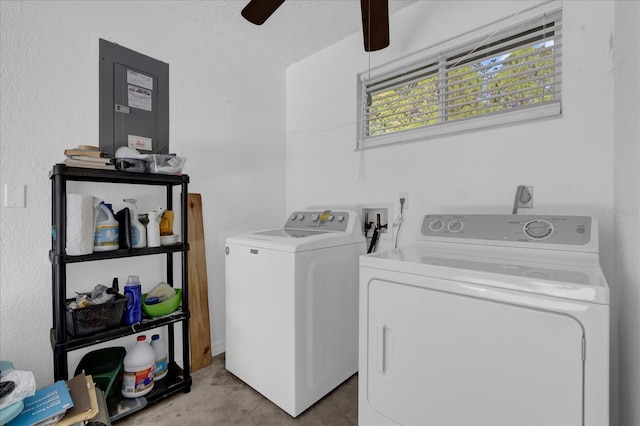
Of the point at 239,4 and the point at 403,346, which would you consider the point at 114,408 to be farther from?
the point at 239,4

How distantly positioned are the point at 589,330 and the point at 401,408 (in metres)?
0.66

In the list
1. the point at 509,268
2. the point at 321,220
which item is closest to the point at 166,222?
the point at 321,220

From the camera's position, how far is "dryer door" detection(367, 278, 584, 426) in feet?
2.56

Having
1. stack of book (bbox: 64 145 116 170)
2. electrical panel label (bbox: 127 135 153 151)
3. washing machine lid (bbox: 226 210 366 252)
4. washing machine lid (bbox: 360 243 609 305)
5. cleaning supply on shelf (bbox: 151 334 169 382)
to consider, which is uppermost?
electrical panel label (bbox: 127 135 153 151)

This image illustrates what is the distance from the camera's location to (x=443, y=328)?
963 mm

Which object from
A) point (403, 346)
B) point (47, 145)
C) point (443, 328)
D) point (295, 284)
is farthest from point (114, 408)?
point (443, 328)

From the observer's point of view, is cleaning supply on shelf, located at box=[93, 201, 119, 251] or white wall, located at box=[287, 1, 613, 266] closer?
white wall, located at box=[287, 1, 613, 266]

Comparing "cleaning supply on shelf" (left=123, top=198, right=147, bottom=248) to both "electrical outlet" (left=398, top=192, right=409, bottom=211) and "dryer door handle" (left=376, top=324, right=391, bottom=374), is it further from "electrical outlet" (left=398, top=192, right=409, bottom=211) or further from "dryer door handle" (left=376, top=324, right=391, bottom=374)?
"electrical outlet" (left=398, top=192, right=409, bottom=211)

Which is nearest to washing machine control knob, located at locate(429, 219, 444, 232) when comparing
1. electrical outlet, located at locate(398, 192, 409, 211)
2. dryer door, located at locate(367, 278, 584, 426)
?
electrical outlet, located at locate(398, 192, 409, 211)

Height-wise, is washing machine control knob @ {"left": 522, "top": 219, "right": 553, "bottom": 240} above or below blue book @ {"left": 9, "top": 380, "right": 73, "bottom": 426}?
above

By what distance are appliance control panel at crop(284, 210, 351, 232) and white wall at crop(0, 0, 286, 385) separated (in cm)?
42

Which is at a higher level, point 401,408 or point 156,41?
point 156,41

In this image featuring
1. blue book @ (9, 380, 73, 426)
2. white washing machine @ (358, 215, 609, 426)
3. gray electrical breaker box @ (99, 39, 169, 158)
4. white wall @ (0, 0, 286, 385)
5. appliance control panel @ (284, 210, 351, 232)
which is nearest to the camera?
white washing machine @ (358, 215, 609, 426)

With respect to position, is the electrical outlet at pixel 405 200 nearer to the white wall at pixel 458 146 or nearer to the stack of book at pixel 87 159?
the white wall at pixel 458 146
